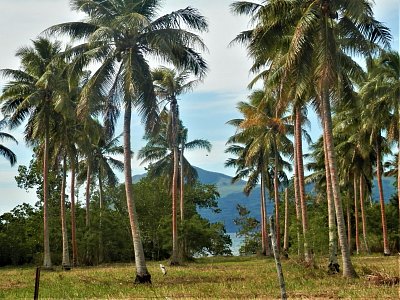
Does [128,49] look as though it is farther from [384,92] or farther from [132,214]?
[384,92]

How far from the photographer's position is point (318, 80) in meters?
17.6

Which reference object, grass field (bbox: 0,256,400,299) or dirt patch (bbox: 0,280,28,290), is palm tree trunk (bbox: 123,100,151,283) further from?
dirt patch (bbox: 0,280,28,290)

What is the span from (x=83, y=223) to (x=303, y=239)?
26.2 meters

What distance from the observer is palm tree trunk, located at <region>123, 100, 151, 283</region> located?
1936 centimetres

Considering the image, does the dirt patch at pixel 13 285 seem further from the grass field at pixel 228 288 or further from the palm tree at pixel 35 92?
the palm tree at pixel 35 92

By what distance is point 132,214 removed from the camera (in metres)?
19.8

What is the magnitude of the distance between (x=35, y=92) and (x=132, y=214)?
11618 millimetres

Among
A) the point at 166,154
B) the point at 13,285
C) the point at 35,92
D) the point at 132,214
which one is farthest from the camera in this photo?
the point at 166,154

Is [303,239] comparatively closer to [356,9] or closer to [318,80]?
[318,80]

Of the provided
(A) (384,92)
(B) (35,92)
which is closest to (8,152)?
(B) (35,92)

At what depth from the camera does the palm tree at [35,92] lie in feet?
93.6

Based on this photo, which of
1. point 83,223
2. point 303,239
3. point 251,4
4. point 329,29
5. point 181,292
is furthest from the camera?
point 83,223

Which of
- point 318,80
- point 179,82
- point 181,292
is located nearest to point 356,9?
point 318,80

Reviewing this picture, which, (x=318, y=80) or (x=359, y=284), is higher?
(x=318, y=80)
